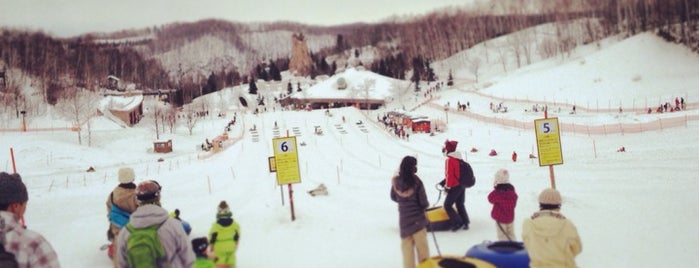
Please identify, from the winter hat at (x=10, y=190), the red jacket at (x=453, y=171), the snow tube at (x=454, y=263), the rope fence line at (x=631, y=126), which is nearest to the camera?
the winter hat at (x=10, y=190)

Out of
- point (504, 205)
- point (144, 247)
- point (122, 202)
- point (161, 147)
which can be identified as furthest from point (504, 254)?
point (161, 147)

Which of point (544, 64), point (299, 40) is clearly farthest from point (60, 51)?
point (544, 64)

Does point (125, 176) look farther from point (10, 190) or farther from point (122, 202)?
point (10, 190)

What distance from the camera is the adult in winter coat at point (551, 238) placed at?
4.93 meters

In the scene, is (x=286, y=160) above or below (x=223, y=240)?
above

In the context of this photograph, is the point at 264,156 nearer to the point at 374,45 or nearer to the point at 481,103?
the point at 481,103

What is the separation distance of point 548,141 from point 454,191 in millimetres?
2778

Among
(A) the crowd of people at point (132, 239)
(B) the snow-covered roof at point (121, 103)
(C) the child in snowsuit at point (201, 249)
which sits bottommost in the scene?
(C) the child in snowsuit at point (201, 249)

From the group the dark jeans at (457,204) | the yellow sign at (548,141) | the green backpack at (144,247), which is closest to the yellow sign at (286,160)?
the dark jeans at (457,204)

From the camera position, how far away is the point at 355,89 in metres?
79.6

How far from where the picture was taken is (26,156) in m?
32.9

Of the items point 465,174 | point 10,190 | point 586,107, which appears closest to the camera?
point 10,190

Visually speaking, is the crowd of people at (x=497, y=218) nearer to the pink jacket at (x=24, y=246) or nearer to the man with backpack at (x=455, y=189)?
the man with backpack at (x=455, y=189)

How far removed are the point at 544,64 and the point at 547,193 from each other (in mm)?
79165
